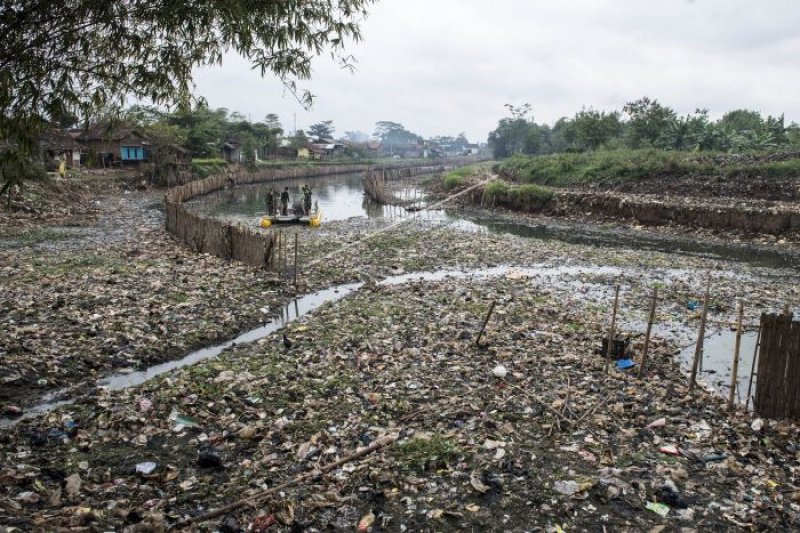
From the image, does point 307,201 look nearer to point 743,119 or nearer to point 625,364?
point 625,364

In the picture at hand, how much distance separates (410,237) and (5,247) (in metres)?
12.8

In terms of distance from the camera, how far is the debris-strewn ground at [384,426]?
193 inches

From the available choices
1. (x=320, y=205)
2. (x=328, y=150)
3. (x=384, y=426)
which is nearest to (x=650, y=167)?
(x=320, y=205)

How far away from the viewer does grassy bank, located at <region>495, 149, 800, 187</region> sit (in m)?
28.2

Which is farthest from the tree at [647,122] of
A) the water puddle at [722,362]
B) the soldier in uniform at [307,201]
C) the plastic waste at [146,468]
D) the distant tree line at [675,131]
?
the plastic waste at [146,468]

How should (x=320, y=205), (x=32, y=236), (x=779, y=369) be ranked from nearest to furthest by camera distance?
(x=779, y=369)
(x=32, y=236)
(x=320, y=205)

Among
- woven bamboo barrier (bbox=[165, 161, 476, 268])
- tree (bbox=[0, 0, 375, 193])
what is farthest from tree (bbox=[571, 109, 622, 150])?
tree (bbox=[0, 0, 375, 193])

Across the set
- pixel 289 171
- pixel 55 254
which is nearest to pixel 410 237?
pixel 55 254

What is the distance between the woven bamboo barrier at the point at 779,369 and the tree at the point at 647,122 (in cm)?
3792

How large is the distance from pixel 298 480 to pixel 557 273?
12212 mm

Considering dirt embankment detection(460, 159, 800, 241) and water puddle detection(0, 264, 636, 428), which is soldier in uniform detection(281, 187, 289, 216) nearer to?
water puddle detection(0, 264, 636, 428)

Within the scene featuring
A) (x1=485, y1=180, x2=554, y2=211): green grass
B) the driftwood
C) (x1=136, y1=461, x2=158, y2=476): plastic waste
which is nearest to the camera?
the driftwood

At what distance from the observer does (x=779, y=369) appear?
6.33 meters

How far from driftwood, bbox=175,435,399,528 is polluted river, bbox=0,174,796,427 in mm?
3369
